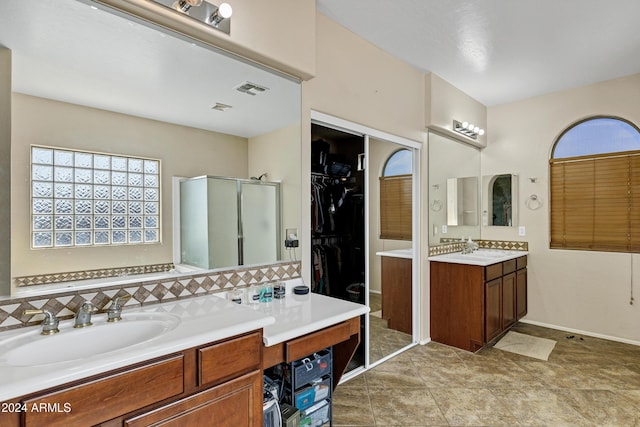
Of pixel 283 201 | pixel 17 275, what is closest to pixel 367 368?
pixel 283 201

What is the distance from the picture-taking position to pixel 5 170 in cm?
129

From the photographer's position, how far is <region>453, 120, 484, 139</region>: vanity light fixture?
3.71 m

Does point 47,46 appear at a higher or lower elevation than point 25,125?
higher

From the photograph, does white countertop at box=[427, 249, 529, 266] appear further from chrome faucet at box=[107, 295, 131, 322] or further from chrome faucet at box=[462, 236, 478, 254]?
chrome faucet at box=[107, 295, 131, 322]

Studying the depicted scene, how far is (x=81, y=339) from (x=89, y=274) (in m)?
0.31

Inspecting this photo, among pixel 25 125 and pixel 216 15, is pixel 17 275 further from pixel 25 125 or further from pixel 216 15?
pixel 216 15

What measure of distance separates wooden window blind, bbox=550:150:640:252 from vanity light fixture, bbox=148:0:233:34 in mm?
3970

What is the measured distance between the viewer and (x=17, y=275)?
4.34ft

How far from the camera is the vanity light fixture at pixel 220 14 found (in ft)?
5.20

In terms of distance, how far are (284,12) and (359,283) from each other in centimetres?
203

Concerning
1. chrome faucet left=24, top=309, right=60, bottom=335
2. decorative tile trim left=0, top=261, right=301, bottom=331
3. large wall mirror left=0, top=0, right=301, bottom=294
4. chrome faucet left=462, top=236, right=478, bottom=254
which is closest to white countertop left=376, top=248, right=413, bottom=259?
chrome faucet left=462, top=236, right=478, bottom=254

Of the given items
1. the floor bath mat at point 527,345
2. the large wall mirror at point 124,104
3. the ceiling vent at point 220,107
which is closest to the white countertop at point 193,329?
the large wall mirror at point 124,104

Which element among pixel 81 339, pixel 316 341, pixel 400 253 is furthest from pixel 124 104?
pixel 400 253

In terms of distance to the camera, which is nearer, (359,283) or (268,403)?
(268,403)
